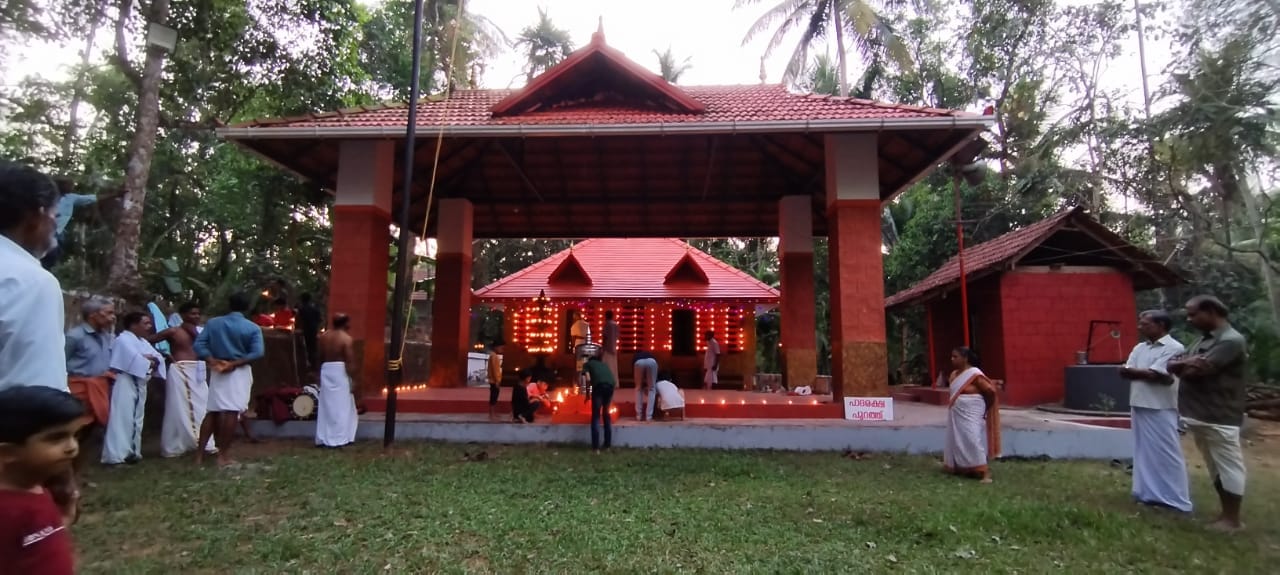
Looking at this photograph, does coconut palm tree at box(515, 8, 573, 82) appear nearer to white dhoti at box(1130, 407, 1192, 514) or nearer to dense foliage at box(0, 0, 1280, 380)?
dense foliage at box(0, 0, 1280, 380)

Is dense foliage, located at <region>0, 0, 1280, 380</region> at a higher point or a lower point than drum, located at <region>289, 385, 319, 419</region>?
higher

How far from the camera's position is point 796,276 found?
41.8 feet

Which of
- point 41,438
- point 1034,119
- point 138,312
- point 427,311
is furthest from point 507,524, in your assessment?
point 427,311

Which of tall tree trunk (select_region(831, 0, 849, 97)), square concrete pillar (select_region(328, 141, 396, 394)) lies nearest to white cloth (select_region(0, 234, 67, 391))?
square concrete pillar (select_region(328, 141, 396, 394))

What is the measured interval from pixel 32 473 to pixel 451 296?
455 inches

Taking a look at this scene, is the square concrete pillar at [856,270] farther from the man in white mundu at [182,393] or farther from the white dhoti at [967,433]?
the man in white mundu at [182,393]

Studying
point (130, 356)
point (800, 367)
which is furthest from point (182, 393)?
point (800, 367)

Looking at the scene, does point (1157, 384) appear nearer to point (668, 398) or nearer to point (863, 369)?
point (863, 369)

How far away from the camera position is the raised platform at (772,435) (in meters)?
7.76

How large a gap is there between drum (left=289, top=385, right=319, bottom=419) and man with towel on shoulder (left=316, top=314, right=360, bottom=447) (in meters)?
0.61

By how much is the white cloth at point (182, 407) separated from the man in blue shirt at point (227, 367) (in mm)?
647

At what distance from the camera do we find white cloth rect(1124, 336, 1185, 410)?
17.4ft

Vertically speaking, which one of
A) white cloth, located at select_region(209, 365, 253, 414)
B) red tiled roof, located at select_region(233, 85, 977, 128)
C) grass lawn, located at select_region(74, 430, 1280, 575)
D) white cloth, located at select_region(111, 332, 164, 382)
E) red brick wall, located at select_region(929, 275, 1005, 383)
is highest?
red tiled roof, located at select_region(233, 85, 977, 128)

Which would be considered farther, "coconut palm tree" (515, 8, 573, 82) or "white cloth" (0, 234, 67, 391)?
"coconut palm tree" (515, 8, 573, 82)
